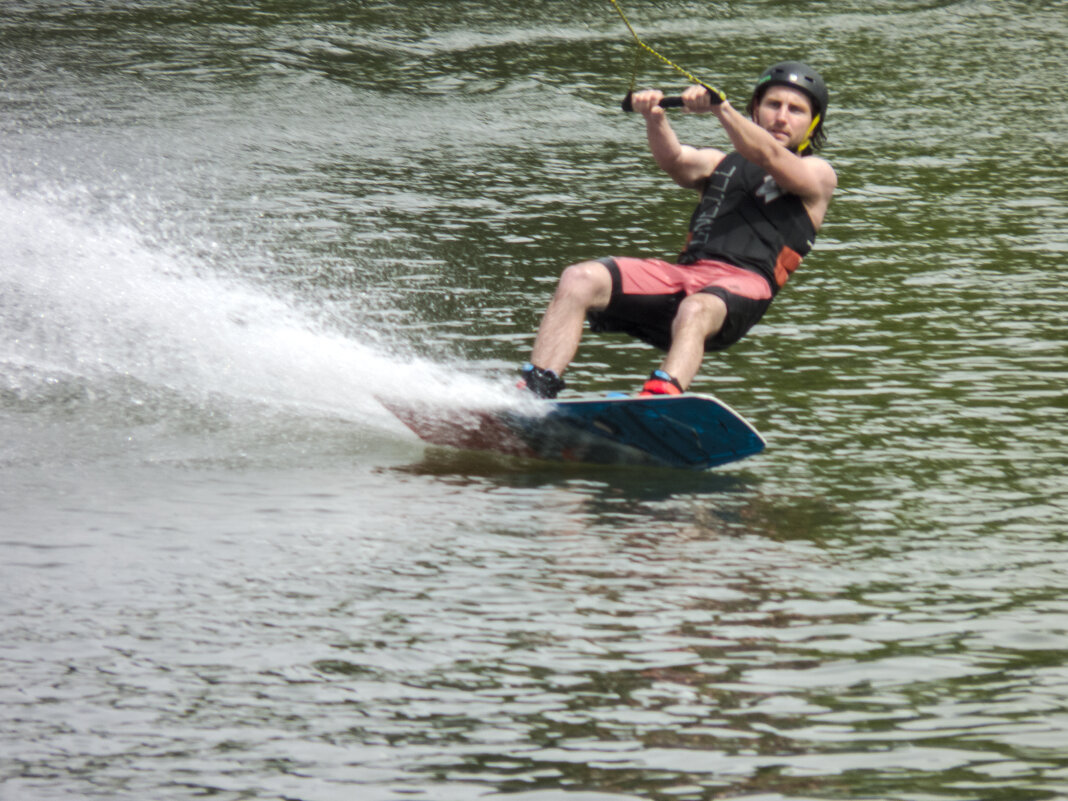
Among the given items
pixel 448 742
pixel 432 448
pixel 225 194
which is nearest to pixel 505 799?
pixel 448 742

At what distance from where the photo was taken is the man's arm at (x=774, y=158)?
6.07 meters

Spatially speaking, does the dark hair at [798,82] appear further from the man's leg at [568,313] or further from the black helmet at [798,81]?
the man's leg at [568,313]

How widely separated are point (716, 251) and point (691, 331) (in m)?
0.57

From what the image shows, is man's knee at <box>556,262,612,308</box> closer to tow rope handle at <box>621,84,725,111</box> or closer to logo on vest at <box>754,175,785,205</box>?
tow rope handle at <box>621,84,725,111</box>

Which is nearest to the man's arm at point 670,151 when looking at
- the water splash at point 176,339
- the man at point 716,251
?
the man at point 716,251

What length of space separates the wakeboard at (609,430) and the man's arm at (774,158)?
997 mm

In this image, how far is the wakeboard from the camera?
19.0 ft

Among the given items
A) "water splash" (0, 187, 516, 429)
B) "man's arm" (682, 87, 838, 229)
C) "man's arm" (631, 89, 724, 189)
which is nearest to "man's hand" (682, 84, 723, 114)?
"man's arm" (682, 87, 838, 229)

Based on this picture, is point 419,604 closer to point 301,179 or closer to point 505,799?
point 505,799

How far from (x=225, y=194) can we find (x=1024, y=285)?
517 centimetres

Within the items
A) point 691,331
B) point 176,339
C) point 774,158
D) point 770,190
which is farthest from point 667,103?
point 176,339

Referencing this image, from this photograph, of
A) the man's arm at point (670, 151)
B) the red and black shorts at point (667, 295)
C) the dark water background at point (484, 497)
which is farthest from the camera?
the man's arm at point (670, 151)

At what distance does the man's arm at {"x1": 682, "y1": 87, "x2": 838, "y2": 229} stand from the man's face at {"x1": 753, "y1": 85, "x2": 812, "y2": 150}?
12 cm

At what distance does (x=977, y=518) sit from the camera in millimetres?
5336
